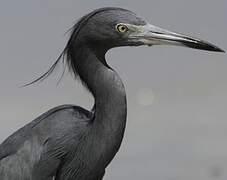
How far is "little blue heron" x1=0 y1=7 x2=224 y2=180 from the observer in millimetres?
5449

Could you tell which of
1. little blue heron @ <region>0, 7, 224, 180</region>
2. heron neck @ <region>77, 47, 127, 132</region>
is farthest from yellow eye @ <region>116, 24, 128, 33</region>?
heron neck @ <region>77, 47, 127, 132</region>

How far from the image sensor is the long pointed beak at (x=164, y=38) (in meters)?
5.41

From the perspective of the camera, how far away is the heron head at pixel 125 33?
541 centimetres

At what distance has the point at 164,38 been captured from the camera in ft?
17.9

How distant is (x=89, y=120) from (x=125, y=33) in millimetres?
970

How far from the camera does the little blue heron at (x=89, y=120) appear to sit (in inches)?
215

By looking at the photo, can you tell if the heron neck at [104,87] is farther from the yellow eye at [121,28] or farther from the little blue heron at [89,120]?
the yellow eye at [121,28]

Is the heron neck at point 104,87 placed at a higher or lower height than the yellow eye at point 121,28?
lower

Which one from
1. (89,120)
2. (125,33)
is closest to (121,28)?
(125,33)

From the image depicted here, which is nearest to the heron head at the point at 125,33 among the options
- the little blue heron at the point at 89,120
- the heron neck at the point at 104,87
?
the little blue heron at the point at 89,120

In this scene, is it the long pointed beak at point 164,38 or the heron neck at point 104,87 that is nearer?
the long pointed beak at point 164,38

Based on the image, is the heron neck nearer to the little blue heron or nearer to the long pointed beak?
the little blue heron

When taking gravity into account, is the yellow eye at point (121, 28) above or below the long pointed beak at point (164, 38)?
above

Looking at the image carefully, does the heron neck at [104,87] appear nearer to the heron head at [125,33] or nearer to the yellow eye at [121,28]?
the heron head at [125,33]
